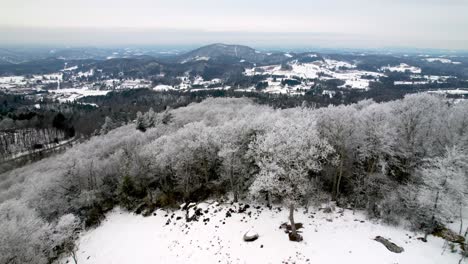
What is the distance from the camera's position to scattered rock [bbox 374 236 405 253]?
71.4ft

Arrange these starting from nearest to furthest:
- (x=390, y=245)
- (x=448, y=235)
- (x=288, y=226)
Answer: (x=390, y=245), (x=448, y=235), (x=288, y=226)

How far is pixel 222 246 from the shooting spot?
25656mm

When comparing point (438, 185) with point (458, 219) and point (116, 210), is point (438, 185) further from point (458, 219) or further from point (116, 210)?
point (116, 210)

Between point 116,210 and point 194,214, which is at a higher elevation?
point 194,214

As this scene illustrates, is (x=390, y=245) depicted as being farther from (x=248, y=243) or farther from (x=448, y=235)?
(x=248, y=243)

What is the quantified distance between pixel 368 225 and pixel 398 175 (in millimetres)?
11465

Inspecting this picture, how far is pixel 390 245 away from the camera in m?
22.2

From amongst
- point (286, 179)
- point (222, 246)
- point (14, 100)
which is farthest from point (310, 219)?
point (14, 100)

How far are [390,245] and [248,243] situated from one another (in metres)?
12.3

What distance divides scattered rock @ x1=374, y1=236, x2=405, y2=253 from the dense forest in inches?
124

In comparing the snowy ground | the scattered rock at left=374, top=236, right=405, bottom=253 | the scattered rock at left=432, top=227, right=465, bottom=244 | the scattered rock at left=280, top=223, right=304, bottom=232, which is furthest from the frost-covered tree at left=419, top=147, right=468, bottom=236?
the scattered rock at left=280, top=223, right=304, bottom=232

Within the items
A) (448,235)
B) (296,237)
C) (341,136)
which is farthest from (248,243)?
(448,235)

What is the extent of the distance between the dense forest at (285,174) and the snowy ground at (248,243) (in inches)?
69.2

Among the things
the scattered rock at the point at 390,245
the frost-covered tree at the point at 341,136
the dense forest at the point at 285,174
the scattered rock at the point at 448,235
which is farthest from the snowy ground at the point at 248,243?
the frost-covered tree at the point at 341,136
